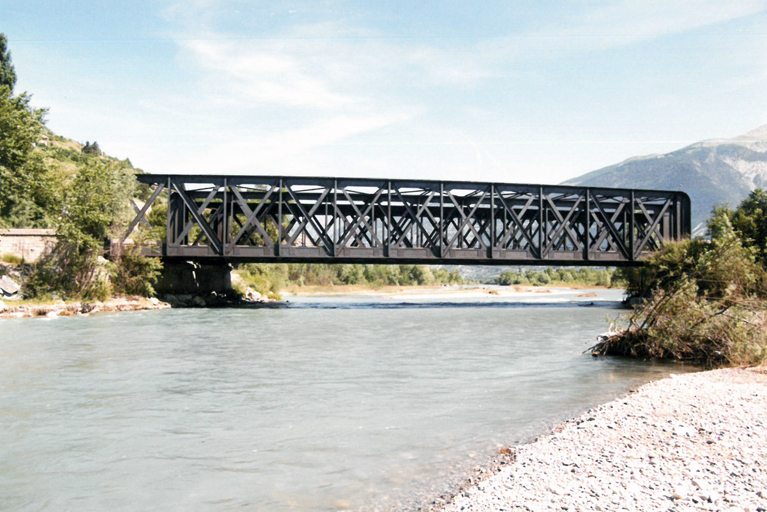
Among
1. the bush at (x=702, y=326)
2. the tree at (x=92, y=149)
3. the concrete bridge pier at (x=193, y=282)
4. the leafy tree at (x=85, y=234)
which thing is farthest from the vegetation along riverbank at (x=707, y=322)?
the tree at (x=92, y=149)

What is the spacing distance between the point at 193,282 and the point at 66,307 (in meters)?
15.3

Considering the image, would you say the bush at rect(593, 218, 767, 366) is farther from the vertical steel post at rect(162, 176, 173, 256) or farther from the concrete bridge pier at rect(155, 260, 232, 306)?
the concrete bridge pier at rect(155, 260, 232, 306)

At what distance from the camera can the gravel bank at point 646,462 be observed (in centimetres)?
525

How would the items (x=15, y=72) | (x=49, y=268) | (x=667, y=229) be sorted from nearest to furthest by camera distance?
(x=49, y=268), (x=667, y=229), (x=15, y=72)

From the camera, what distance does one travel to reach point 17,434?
8.67m

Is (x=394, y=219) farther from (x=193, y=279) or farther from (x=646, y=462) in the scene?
(x=646, y=462)

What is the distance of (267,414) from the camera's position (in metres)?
9.99

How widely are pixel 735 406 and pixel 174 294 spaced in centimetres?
4137

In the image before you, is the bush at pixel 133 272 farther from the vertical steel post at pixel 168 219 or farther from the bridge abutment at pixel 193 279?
the bridge abutment at pixel 193 279

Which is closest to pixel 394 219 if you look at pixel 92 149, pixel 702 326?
pixel 702 326

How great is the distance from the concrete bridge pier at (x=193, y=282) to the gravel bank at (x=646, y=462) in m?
38.9

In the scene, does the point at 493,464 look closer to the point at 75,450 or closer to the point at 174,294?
the point at 75,450

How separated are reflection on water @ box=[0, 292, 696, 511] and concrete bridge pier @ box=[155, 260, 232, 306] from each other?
22894mm

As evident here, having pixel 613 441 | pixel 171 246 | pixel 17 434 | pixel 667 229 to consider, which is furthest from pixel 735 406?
pixel 667 229
